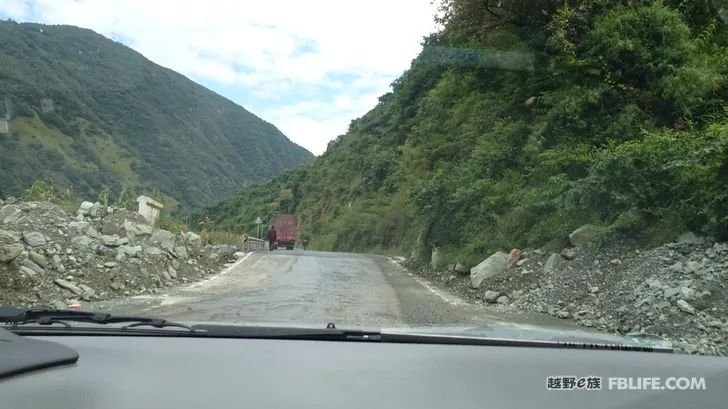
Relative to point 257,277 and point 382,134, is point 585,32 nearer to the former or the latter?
point 257,277

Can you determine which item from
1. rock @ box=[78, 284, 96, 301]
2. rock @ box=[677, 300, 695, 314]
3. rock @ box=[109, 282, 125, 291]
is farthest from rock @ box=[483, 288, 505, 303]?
rock @ box=[78, 284, 96, 301]

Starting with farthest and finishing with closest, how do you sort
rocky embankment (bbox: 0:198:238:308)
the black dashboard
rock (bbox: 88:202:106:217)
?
1. rock (bbox: 88:202:106:217)
2. rocky embankment (bbox: 0:198:238:308)
3. the black dashboard

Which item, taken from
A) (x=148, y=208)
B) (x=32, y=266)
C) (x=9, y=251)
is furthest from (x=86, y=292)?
(x=148, y=208)

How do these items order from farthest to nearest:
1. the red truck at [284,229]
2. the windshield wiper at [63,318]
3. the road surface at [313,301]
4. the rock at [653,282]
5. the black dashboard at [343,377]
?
the red truck at [284,229] → the rock at [653,282] → the road surface at [313,301] → the windshield wiper at [63,318] → the black dashboard at [343,377]

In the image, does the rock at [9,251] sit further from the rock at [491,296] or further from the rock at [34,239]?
the rock at [491,296]

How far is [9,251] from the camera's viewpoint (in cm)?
1160

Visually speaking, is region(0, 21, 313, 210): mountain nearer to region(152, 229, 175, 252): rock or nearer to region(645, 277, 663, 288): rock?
region(152, 229, 175, 252): rock

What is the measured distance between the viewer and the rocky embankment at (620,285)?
906 cm

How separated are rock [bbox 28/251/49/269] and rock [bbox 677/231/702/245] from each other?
11373 mm

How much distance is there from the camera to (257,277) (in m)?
17.3

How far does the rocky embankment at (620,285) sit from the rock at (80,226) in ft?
28.1

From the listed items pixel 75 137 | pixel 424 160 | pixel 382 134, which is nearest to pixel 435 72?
pixel 424 160

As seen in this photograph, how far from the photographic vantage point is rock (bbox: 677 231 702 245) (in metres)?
11.2

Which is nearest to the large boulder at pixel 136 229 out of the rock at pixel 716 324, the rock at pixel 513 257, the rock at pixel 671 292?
the rock at pixel 513 257
